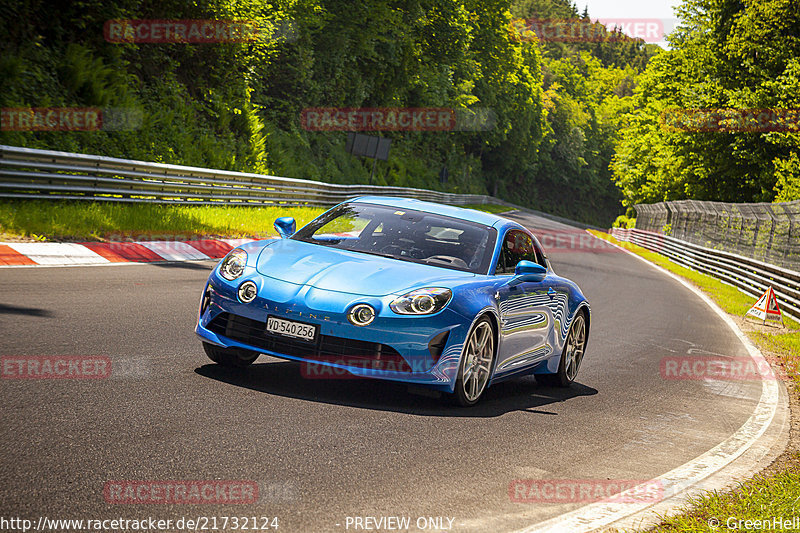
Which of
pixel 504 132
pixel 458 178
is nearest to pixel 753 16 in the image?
pixel 458 178

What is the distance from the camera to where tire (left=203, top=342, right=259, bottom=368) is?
275 inches

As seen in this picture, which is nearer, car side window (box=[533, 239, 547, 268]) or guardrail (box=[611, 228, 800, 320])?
car side window (box=[533, 239, 547, 268])

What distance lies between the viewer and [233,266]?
22.2 ft

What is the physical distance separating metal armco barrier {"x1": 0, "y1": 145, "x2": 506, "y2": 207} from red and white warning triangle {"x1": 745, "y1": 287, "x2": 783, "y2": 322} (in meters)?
11.9

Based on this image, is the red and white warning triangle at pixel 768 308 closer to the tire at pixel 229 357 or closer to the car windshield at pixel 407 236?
the car windshield at pixel 407 236

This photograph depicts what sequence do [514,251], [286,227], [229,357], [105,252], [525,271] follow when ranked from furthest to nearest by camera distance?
[105,252]
[514,251]
[286,227]
[525,271]
[229,357]

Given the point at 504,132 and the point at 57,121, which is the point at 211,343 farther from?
the point at 504,132

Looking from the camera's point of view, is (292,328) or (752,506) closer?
(752,506)

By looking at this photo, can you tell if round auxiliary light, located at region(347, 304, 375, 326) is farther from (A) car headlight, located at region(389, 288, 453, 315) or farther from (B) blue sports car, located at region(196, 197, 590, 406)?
(A) car headlight, located at region(389, 288, 453, 315)

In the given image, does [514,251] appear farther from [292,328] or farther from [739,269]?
[739,269]

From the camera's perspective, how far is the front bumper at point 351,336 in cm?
623

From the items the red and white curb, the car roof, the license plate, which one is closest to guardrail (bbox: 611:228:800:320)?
the red and white curb

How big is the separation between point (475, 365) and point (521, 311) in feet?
3.13

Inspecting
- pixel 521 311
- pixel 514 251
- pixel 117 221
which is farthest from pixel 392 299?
pixel 117 221
